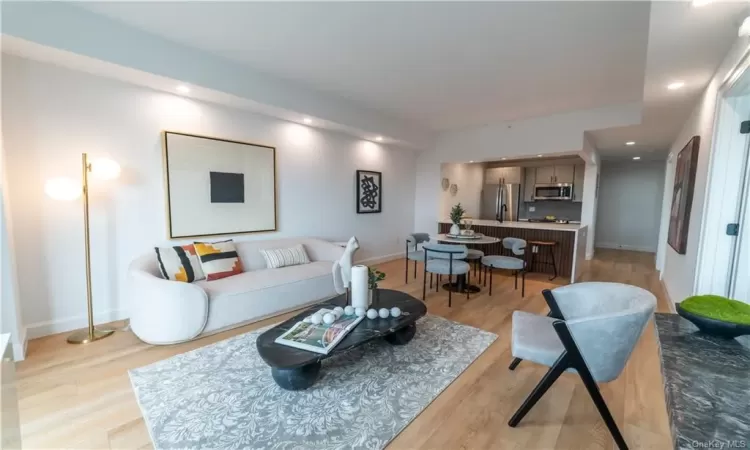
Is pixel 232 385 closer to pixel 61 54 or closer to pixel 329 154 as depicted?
pixel 61 54

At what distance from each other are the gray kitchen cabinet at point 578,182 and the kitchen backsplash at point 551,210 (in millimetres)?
460

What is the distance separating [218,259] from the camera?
3418 mm

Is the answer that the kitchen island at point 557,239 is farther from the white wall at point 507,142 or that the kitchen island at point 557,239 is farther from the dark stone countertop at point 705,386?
the dark stone countertop at point 705,386

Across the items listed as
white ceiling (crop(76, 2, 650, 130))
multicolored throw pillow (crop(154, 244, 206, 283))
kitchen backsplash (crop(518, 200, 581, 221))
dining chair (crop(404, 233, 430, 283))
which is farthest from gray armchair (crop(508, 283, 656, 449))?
kitchen backsplash (crop(518, 200, 581, 221))

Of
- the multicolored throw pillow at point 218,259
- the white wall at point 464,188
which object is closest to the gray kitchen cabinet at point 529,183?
the white wall at point 464,188

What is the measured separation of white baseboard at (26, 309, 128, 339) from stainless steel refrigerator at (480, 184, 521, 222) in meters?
7.19

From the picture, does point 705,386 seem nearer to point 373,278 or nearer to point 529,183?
point 373,278

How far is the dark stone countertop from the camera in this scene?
74 cm

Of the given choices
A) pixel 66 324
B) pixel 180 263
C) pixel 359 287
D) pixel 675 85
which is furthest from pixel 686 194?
pixel 66 324

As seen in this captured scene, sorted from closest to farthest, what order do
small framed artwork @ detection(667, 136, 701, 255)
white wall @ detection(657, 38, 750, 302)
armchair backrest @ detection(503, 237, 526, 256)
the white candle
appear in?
white wall @ detection(657, 38, 750, 302)
the white candle
small framed artwork @ detection(667, 136, 701, 255)
armchair backrest @ detection(503, 237, 526, 256)

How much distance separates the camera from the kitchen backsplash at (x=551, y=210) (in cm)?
801

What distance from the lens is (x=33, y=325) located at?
278cm

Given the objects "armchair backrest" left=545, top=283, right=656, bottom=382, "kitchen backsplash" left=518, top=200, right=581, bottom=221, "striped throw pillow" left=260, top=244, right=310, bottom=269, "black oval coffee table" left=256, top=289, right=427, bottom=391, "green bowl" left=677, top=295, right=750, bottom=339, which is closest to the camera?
"green bowl" left=677, top=295, right=750, bottom=339

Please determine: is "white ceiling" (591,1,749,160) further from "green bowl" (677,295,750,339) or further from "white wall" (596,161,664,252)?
"white wall" (596,161,664,252)
